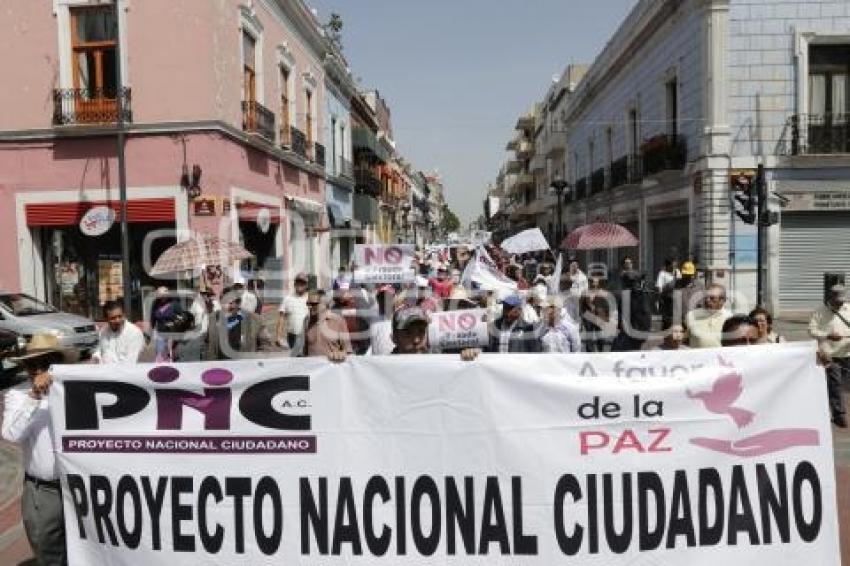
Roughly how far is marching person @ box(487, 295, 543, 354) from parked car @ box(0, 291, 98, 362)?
8.21 meters

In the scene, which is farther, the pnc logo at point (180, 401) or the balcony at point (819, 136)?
the balcony at point (819, 136)

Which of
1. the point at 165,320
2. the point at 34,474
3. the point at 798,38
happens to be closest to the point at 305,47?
the point at 798,38

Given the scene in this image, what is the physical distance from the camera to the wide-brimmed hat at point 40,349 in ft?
13.5

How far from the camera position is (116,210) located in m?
18.0

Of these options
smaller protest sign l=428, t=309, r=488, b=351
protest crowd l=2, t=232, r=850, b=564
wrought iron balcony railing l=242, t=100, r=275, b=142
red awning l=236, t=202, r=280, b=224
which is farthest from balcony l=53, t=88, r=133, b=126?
smaller protest sign l=428, t=309, r=488, b=351

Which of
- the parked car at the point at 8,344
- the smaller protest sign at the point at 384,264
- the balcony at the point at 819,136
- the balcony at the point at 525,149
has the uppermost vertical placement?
the balcony at the point at 525,149

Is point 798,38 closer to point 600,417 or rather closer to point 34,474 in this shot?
point 600,417

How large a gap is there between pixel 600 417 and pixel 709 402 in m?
0.59

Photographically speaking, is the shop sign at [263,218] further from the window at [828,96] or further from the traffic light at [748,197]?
the window at [828,96]

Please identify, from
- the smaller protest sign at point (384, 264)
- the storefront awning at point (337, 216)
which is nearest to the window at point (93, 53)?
the smaller protest sign at point (384, 264)

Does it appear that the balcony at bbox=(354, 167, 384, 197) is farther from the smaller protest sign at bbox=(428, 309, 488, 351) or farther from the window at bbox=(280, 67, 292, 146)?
the smaller protest sign at bbox=(428, 309, 488, 351)

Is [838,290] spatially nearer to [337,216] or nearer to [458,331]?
[458,331]

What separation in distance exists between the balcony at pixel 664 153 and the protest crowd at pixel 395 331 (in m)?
11.3

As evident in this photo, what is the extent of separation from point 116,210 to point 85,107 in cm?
249
